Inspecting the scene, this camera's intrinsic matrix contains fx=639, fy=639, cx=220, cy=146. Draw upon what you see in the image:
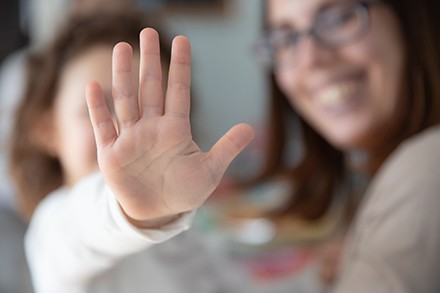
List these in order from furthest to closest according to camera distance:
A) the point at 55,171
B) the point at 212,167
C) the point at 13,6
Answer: the point at 13,6, the point at 55,171, the point at 212,167

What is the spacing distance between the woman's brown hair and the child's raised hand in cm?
40

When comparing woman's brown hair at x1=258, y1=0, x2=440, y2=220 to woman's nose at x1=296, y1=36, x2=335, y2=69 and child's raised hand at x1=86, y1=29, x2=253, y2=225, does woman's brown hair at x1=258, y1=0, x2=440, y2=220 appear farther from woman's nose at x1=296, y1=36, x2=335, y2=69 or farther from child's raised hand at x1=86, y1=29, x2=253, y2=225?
child's raised hand at x1=86, y1=29, x2=253, y2=225

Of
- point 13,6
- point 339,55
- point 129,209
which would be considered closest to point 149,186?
point 129,209

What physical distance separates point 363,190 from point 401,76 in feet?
0.73

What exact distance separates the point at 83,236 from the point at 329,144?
0.58 meters

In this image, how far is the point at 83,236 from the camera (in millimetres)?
500

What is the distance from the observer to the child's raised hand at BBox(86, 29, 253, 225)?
0.39m

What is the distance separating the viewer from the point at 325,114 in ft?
2.82

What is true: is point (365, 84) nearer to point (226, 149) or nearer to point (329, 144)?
point (329, 144)

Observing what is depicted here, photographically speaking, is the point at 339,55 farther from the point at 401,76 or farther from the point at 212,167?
the point at 212,167

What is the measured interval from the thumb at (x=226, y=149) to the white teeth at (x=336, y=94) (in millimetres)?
437

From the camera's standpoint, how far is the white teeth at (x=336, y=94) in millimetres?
812

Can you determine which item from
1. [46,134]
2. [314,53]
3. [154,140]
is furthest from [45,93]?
[154,140]

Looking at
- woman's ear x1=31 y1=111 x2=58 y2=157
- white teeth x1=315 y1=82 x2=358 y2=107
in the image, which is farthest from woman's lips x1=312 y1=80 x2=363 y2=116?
woman's ear x1=31 y1=111 x2=58 y2=157
